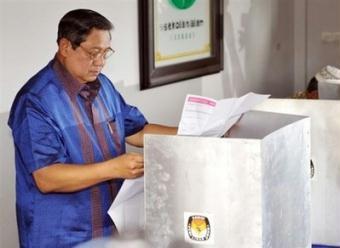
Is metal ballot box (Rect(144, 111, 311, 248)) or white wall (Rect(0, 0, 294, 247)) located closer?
metal ballot box (Rect(144, 111, 311, 248))

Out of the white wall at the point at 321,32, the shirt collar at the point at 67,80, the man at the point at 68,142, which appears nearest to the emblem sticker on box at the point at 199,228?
the man at the point at 68,142

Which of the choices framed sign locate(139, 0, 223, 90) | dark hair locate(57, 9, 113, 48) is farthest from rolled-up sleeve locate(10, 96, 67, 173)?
framed sign locate(139, 0, 223, 90)

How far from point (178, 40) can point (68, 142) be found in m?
1.24

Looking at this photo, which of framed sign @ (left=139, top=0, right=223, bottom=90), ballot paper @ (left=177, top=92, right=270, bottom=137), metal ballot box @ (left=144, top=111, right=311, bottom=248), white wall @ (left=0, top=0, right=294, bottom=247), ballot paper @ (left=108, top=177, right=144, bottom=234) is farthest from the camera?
framed sign @ (left=139, top=0, right=223, bottom=90)

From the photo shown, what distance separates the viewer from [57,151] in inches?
80.9

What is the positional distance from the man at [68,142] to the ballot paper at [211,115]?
383 mm

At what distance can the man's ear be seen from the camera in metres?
2.25

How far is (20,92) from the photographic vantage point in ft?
7.09

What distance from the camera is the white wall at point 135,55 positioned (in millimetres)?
2186

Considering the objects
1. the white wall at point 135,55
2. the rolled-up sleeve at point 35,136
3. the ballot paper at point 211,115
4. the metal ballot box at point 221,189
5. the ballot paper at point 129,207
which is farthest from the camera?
the white wall at point 135,55

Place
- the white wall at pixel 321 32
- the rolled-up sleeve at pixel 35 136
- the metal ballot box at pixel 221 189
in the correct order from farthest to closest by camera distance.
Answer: the white wall at pixel 321 32 < the rolled-up sleeve at pixel 35 136 < the metal ballot box at pixel 221 189

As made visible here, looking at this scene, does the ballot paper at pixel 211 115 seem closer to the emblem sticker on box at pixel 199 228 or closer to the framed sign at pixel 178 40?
the emblem sticker on box at pixel 199 228

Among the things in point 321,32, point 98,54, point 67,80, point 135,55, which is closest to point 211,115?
point 67,80

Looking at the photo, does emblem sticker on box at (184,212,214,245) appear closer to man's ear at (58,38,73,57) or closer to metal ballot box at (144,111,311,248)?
metal ballot box at (144,111,311,248)
